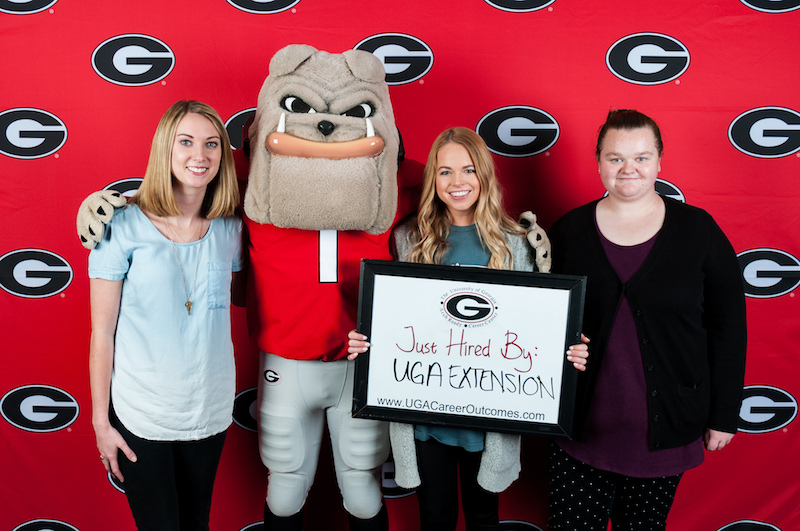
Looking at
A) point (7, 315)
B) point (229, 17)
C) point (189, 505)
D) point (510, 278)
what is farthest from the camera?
point (7, 315)

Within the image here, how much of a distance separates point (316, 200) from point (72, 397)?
4.58 feet

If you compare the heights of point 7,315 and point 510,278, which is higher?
point 510,278

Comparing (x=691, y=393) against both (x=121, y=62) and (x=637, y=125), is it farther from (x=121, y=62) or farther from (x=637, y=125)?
(x=121, y=62)

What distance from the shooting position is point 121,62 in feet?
6.61

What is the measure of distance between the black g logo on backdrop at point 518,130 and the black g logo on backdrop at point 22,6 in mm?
1602

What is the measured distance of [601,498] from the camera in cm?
165

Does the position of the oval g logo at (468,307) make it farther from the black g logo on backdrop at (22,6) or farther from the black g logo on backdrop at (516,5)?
the black g logo on backdrop at (22,6)

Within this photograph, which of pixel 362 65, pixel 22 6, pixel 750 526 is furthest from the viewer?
pixel 750 526

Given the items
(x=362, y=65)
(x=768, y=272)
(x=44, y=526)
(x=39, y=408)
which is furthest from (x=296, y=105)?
(x=44, y=526)

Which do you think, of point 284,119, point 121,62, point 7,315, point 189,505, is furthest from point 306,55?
point 7,315

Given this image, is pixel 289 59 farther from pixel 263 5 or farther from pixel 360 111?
pixel 263 5

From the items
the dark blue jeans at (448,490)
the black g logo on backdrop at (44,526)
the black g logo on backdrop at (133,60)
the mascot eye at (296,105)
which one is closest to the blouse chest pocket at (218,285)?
the mascot eye at (296,105)

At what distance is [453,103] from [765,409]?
1687 mm

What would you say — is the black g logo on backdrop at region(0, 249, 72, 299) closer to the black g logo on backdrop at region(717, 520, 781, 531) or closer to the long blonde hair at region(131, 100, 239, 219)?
the long blonde hair at region(131, 100, 239, 219)
